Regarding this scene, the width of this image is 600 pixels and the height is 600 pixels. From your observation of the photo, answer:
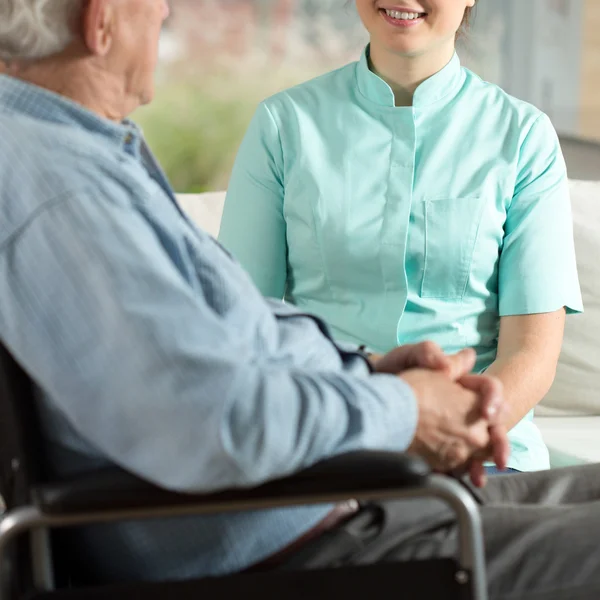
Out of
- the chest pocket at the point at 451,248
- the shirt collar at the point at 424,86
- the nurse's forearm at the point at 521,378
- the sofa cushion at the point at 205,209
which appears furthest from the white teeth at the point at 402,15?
the sofa cushion at the point at 205,209

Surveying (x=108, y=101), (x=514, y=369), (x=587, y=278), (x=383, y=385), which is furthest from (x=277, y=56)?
(x=383, y=385)

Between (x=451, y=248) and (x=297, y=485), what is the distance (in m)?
0.93

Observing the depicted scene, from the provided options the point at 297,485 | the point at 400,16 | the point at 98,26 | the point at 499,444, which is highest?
the point at 98,26

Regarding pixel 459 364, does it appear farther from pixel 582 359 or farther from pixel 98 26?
pixel 582 359

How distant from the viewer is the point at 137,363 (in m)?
0.95

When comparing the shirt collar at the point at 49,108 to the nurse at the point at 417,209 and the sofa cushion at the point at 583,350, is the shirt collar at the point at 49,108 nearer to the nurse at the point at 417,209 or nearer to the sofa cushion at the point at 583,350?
the nurse at the point at 417,209

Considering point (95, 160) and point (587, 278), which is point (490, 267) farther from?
point (95, 160)

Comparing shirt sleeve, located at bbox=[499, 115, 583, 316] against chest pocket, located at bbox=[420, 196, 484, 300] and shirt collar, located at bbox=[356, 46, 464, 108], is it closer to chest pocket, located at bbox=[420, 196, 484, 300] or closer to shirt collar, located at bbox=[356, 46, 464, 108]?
chest pocket, located at bbox=[420, 196, 484, 300]

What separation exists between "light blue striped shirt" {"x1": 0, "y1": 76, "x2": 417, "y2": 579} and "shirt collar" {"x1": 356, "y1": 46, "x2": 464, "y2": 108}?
91cm

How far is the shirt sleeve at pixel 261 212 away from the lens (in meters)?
1.89

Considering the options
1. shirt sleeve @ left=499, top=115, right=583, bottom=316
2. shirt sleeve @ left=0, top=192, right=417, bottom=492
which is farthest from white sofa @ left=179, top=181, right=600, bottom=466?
shirt sleeve @ left=0, top=192, right=417, bottom=492

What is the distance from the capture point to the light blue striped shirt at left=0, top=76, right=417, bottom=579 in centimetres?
95

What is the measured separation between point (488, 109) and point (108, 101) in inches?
36.3

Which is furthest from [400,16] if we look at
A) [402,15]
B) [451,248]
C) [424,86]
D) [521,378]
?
[521,378]
